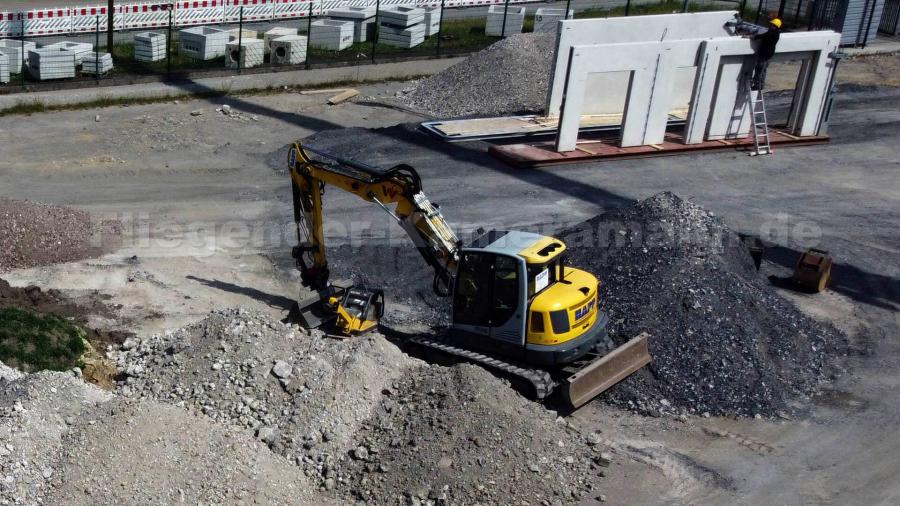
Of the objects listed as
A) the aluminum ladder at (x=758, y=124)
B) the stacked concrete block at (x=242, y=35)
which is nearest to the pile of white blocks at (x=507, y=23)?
the stacked concrete block at (x=242, y=35)

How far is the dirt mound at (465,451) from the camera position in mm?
12820

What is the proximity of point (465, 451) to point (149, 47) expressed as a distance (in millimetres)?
21748

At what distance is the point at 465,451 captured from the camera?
1312 cm

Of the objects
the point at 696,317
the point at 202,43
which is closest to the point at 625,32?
the point at 202,43

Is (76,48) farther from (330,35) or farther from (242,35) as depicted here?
(330,35)

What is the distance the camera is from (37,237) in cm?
1925

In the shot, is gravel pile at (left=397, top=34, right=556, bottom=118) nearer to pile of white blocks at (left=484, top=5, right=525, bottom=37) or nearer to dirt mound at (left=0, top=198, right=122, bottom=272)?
pile of white blocks at (left=484, top=5, right=525, bottom=37)

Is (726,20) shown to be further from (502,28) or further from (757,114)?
(502,28)

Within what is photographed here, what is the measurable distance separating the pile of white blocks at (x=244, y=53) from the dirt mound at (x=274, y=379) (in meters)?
17.7

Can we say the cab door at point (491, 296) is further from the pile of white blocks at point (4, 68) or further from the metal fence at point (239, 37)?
the pile of white blocks at point (4, 68)

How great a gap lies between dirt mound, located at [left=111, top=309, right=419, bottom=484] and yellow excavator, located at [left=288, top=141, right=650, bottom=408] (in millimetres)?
1106

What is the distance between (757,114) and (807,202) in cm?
418

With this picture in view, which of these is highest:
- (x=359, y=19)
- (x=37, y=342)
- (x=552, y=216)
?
(x=359, y=19)

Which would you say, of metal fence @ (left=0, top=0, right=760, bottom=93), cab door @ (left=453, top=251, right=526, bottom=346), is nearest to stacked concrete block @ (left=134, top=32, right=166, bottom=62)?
metal fence @ (left=0, top=0, right=760, bottom=93)
